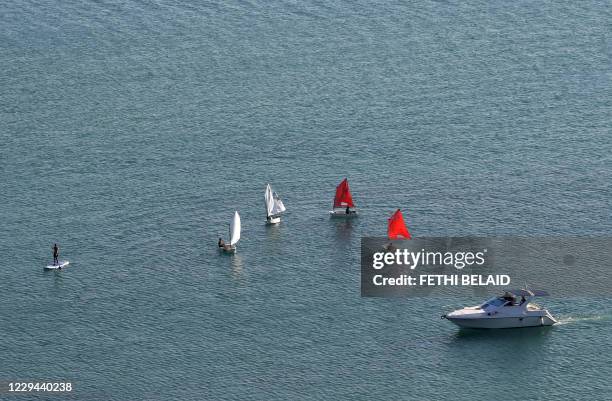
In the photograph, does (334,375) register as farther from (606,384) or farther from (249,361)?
(606,384)

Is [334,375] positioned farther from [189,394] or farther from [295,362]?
[189,394]

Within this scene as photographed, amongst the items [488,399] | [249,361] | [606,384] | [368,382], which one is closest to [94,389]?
[249,361]

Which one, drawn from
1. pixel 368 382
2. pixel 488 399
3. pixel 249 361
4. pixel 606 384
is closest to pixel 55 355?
pixel 249 361

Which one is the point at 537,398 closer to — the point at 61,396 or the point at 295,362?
the point at 295,362

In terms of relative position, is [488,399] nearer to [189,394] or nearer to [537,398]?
[537,398]

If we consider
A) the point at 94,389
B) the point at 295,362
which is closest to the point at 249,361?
the point at 295,362
